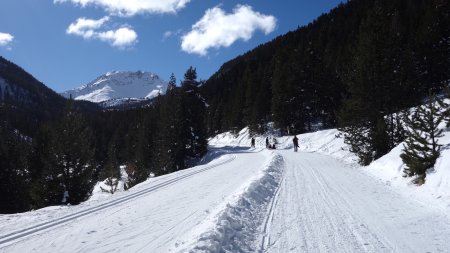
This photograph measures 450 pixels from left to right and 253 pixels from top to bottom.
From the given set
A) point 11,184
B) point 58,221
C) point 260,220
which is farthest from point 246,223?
point 11,184

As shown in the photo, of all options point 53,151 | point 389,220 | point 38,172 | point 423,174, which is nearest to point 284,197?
point 389,220

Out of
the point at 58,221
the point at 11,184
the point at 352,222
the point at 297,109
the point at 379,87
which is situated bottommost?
the point at 352,222

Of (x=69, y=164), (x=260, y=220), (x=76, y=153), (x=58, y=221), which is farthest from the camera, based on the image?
(x=76, y=153)

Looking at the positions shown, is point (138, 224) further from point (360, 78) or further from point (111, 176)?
point (111, 176)

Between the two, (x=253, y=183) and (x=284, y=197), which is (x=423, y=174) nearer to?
(x=284, y=197)

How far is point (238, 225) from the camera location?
7.61 m

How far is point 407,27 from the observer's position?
176 feet

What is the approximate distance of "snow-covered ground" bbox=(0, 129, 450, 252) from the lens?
643cm

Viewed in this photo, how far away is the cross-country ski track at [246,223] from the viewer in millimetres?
6391

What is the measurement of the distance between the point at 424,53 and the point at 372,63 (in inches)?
1060

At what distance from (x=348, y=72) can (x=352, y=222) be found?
15.7m

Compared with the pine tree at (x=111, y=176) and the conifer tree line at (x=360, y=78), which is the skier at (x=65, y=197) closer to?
the pine tree at (x=111, y=176)

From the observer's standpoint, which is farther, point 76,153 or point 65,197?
point 76,153

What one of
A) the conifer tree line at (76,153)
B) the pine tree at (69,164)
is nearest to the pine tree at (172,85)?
the conifer tree line at (76,153)
